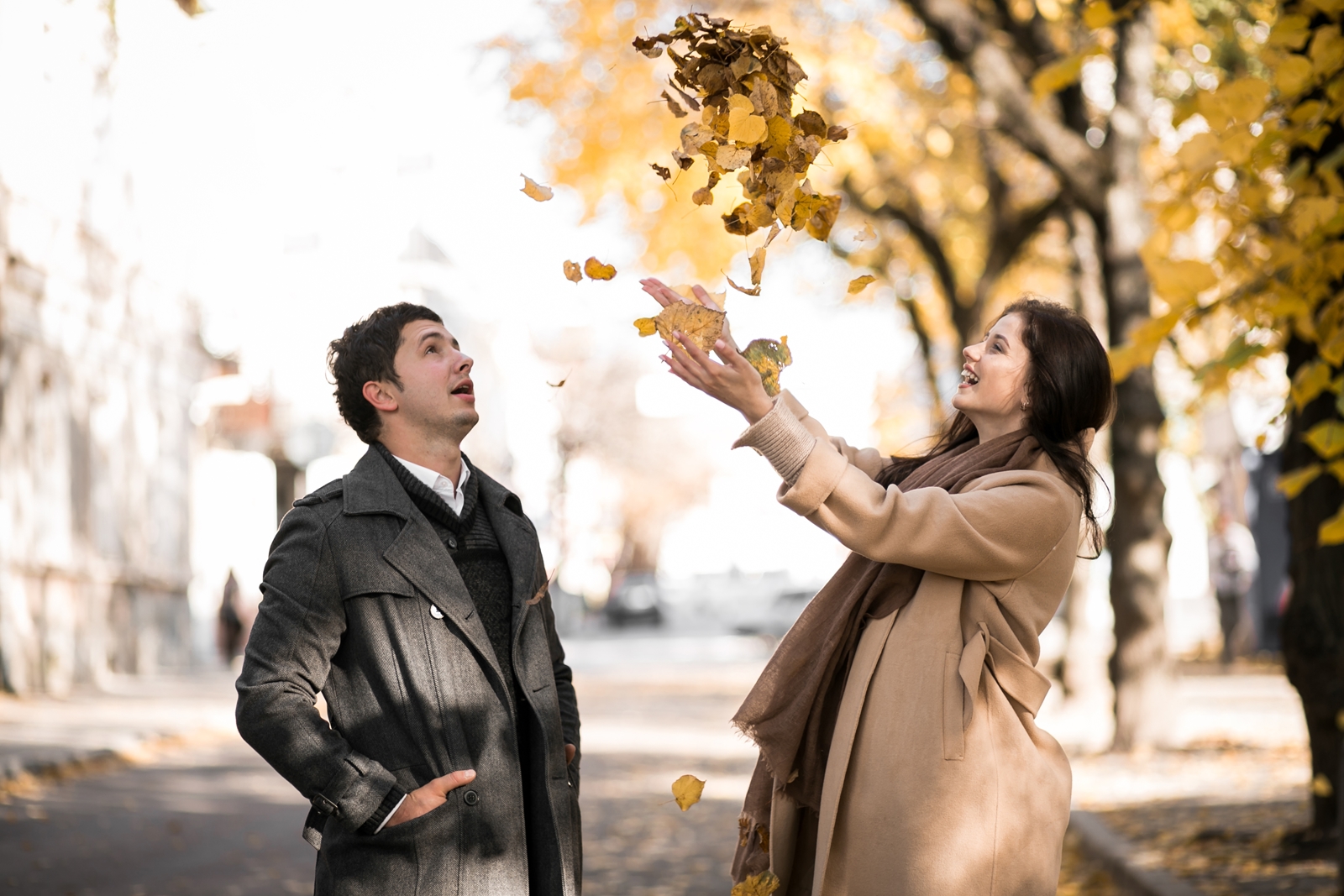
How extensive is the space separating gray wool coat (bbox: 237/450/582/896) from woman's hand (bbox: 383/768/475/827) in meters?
0.04

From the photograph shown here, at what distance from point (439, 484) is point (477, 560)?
0.20 meters

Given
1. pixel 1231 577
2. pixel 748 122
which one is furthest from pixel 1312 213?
pixel 1231 577

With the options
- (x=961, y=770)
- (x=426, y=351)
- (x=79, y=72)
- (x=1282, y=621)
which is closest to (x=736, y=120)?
(x=426, y=351)

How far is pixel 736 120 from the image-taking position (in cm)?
312

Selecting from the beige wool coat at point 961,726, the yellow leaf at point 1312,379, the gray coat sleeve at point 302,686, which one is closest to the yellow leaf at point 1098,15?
the yellow leaf at point 1312,379

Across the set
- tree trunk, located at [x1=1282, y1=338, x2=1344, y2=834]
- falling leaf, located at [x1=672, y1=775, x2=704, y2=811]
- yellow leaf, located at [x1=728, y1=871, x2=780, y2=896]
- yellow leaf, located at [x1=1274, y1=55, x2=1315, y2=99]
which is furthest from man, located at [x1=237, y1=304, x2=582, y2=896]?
tree trunk, located at [x1=1282, y1=338, x2=1344, y2=834]

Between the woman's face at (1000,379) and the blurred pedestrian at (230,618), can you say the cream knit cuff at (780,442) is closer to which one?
the woman's face at (1000,379)

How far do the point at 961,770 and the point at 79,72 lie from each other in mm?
18508

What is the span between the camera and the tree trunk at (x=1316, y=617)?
7.37 meters

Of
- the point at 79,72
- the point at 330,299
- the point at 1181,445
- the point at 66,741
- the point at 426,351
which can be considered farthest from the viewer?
the point at 330,299

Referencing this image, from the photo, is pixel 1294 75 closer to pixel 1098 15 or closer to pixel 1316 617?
pixel 1098 15

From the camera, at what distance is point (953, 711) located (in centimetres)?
327

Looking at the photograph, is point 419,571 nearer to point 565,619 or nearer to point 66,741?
point 66,741

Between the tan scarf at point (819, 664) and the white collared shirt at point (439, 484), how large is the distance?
32.5 inches
